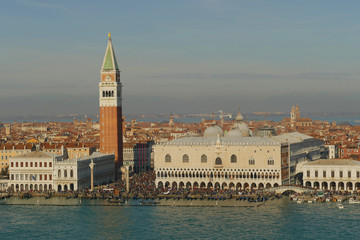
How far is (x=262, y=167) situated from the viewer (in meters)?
54.2

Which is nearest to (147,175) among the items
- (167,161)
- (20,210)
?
(167,161)

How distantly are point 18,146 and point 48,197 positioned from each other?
53.5 ft

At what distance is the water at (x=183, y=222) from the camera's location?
1533 inches

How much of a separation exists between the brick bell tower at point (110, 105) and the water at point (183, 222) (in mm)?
14277

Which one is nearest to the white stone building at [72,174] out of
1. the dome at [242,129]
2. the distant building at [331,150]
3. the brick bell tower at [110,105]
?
the brick bell tower at [110,105]

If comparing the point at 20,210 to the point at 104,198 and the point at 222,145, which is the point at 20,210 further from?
the point at 222,145

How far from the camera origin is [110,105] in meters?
61.0

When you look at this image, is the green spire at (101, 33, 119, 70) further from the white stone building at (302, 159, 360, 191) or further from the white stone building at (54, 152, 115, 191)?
the white stone building at (302, 159, 360, 191)

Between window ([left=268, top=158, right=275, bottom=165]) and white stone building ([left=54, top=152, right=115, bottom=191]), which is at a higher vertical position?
window ([left=268, top=158, right=275, bottom=165])

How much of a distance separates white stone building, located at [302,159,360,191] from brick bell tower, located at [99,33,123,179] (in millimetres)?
16554

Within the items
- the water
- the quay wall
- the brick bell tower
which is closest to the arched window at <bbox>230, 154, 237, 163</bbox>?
the quay wall

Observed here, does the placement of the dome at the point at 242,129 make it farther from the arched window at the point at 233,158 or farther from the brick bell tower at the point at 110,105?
the brick bell tower at the point at 110,105

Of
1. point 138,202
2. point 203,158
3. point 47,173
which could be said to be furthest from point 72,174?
point 203,158

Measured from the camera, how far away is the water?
38.9 meters
